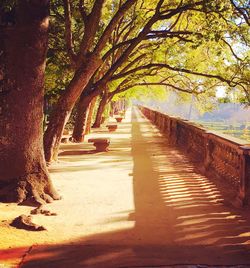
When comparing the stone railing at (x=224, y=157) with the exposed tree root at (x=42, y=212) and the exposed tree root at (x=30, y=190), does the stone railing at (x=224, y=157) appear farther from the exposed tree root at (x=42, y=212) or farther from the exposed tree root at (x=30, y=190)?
the exposed tree root at (x=30, y=190)

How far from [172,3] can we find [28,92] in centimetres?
972

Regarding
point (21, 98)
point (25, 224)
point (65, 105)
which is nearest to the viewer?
point (25, 224)

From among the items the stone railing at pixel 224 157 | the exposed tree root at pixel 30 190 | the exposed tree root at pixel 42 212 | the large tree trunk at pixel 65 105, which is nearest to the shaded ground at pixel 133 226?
the exposed tree root at pixel 42 212

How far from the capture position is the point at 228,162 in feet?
30.2

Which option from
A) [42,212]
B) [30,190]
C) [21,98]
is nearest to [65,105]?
[21,98]

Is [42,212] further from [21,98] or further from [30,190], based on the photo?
[21,98]

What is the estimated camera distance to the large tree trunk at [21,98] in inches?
303

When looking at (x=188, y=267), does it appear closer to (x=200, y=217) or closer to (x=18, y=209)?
(x=200, y=217)

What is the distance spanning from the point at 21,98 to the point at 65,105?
4248 millimetres

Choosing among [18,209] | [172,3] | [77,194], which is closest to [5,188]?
[18,209]

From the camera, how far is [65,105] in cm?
1200

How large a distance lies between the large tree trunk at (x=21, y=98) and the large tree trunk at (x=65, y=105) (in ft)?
11.2

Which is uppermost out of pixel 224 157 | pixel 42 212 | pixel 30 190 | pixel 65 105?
pixel 65 105

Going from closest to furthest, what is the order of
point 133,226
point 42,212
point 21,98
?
point 133,226
point 42,212
point 21,98
